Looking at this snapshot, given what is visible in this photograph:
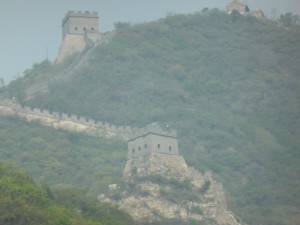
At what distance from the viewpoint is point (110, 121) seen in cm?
10738

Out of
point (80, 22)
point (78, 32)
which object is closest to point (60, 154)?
point (78, 32)

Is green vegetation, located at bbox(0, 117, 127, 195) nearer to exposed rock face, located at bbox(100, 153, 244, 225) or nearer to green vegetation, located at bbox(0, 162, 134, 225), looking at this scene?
exposed rock face, located at bbox(100, 153, 244, 225)

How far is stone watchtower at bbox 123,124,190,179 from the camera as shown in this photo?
3492 inches

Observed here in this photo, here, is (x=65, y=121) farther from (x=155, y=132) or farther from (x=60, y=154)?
(x=155, y=132)

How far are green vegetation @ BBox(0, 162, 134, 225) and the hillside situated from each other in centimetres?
1544

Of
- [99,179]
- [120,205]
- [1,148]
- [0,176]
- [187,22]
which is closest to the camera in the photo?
[0,176]

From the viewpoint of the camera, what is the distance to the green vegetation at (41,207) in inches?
2628

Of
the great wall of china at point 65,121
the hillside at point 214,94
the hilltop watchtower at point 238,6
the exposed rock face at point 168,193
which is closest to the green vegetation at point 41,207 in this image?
the exposed rock face at point 168,193

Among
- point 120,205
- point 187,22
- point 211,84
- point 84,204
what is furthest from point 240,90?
point 84,204

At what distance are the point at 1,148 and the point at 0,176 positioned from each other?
992 inches

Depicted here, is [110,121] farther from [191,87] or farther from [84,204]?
[84,204]

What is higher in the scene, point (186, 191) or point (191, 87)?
point (191, 87)

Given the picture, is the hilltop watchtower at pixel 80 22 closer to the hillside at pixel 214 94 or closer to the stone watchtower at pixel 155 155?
the hillside at pixel 214 94

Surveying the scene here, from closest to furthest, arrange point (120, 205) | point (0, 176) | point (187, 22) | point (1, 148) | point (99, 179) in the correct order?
point (0, 176)
point (120, 205)
point (99, 179)
point (1, 148)
point (187, 22)
